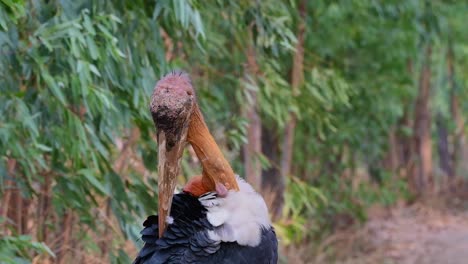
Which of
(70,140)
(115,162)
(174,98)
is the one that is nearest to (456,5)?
(115,162)

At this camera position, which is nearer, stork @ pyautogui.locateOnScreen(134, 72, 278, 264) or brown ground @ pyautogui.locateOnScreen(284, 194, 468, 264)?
stork @ pyautogui.locateOnScreen(134, 72, 278, 264)

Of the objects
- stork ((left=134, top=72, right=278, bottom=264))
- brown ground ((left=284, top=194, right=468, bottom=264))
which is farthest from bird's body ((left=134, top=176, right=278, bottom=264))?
brown ground ((left=284, top=194, right=468, bottom=264))

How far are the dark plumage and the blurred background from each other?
2.77 ft

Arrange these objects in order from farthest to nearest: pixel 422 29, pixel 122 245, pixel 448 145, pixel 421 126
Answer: pixel 448 145
pixel 421 126
pixel 422 29
pixel 122 245

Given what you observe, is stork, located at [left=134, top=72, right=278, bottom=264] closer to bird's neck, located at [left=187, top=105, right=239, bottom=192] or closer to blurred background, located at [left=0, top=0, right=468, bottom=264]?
bird's neck, located at [left=187, top=105, right=239, bottom=192]

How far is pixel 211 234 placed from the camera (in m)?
3.77

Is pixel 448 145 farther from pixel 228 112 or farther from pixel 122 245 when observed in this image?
pixel 122 245

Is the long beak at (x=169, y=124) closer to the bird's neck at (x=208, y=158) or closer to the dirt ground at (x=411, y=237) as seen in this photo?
the bird's neck at (x=208, y=158)

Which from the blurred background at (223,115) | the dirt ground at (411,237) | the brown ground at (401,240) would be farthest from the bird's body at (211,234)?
the dirt ground at (411,237)

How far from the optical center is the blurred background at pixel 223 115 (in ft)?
15.5

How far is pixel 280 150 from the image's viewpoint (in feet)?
34.8

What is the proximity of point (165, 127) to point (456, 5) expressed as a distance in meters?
8.83

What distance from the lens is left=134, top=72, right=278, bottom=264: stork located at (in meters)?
3.76

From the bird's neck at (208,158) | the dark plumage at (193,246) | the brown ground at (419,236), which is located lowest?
the brown ground at (419,236)
